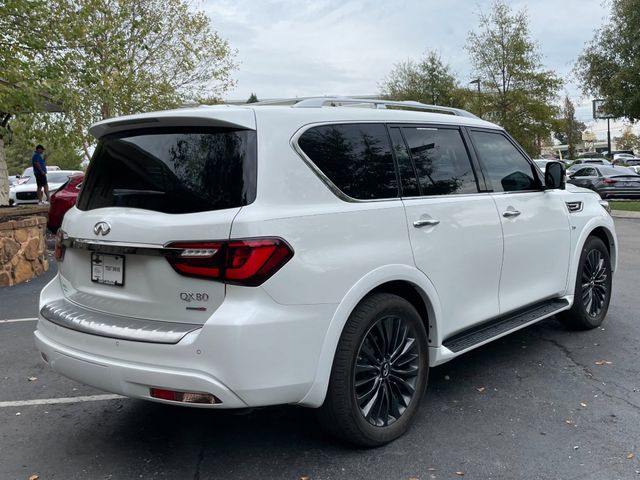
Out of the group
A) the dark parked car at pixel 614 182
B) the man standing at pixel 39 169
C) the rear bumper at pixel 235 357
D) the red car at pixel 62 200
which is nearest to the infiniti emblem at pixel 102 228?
the rear bumper at pixel 235 357

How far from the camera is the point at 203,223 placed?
278 cm

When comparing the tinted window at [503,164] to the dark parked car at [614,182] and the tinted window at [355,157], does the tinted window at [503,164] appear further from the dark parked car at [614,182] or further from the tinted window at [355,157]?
the dark parked car at [614,182]

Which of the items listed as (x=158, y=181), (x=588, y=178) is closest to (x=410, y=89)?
(x=588, y=178)

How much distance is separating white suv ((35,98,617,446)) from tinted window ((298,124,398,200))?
0.03 feet

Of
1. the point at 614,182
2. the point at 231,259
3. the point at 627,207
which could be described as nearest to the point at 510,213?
the point at 231,259

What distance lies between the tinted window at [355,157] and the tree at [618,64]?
889 inches

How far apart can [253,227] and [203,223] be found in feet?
0.78

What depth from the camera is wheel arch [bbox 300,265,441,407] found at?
2951 millimetres

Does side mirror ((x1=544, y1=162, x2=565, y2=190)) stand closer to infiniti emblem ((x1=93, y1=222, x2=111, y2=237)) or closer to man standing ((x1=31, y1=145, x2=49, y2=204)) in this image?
infiniti emblem ((x1=93, y1=222, x2=111, y2=237))

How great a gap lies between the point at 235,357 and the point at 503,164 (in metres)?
2.87

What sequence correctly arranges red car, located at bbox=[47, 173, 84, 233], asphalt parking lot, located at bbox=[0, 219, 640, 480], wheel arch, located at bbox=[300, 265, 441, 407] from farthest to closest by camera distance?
1. red car, located at bbox=[47, 173, 84, 233]
2. asphalt parking lot, located at bbox=[0, 219, 640, 480]
3. wheel arch, located at bbox=[300, 265, 441, 407]

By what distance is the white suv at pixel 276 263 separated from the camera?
2.76 m

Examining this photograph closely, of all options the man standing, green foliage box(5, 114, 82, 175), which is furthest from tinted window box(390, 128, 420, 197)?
the man standing

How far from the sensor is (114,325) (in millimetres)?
3023
